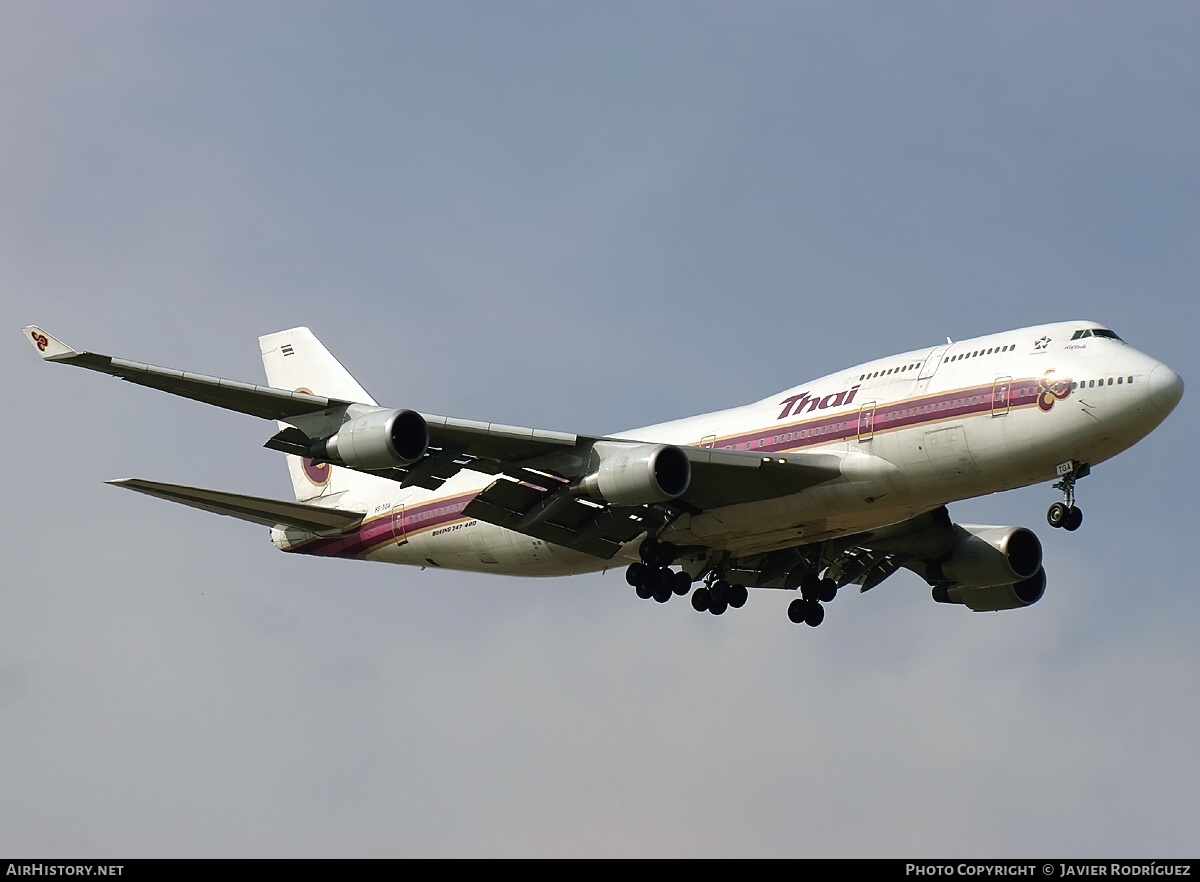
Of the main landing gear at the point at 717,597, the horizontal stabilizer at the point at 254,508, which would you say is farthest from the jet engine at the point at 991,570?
the horizontal stabilizer at the point at 254,508

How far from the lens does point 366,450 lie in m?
36.8

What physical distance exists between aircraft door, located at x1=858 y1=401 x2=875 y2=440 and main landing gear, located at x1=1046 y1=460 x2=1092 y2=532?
4.39m

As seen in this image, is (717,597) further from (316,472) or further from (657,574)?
(316,472)

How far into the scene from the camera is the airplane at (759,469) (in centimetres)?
3656

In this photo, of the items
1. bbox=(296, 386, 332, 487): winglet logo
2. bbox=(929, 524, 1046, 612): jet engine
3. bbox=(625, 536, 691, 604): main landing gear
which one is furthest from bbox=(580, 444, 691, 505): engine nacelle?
bbox=(296, 386, 332, 487): winglet logo

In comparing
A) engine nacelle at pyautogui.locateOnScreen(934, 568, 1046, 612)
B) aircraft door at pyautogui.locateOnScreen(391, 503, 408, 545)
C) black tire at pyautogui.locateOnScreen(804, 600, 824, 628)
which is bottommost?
black tire at pyautogui.locateOnScreen(804, 600, 824, 628)

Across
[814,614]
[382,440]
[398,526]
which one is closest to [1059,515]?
[814,614]

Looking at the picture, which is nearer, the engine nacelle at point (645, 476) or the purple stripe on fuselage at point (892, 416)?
the purple stripe on fuselage at point (892, 416)

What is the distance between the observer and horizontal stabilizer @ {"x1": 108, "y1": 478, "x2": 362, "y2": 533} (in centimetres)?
4103

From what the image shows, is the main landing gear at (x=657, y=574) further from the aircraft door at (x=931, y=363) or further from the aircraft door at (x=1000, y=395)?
the aircraft door at (x=1000, y=395)

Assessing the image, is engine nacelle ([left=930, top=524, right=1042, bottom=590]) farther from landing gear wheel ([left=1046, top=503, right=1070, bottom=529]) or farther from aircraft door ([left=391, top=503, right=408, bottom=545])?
aircraft door ([left=391, top=503, right=408, bottom=545])

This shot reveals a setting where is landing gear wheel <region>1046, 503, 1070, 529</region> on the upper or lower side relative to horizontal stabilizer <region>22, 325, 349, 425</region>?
lower

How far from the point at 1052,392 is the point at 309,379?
2558cm

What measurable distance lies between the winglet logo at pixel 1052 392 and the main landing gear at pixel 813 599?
11.8 meters
